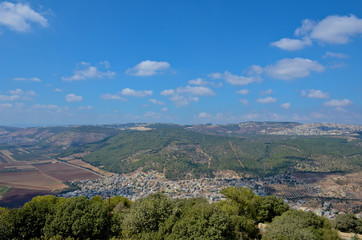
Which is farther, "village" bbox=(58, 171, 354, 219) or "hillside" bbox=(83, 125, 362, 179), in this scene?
"hillside" bbox=(83, 125, 362, 179)

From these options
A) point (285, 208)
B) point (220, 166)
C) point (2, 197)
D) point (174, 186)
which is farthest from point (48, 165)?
point (285, 208)

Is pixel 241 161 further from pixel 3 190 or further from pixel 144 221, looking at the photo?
pixel 144 221

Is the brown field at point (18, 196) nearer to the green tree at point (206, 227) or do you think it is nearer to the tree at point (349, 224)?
the green tree at point (206, 227)

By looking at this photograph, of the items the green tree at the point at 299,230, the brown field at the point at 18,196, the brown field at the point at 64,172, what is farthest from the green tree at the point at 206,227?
the brown field at the point at 64,172

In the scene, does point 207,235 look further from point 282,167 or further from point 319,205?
point 282,167

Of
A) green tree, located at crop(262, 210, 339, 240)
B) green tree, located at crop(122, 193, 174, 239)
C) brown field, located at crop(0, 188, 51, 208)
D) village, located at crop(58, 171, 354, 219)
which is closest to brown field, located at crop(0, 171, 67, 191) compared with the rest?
brown field, located at crop(0, 188, 51, 208)

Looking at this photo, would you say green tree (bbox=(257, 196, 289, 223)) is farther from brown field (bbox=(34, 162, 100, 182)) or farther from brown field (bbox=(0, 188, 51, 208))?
brown field (bbox=(34, 162, 100, 182))
